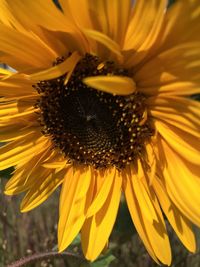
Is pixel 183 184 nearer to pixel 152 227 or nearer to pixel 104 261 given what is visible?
pixel 152 227

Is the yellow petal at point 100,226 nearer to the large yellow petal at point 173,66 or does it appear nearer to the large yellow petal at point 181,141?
the large yellow petal at point 181,141

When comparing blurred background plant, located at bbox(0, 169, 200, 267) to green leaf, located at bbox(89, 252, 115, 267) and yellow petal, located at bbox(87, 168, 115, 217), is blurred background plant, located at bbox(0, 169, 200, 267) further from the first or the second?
yellow petal, located at bbox(87, 168, 115, 217)

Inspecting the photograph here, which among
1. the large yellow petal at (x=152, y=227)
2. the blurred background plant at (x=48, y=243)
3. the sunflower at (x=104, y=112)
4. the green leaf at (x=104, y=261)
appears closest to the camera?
the sunflower at (x=104, y=112)

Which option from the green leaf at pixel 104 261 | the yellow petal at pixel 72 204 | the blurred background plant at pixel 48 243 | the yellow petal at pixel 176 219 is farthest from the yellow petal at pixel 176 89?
the green leaf at pixel 104 261

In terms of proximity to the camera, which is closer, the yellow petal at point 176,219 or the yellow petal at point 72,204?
the yellow petal at point 176,219

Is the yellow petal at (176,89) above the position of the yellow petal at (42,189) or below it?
above

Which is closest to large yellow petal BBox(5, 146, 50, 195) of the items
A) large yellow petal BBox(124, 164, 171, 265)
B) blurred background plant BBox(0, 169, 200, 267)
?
blurred background plant BBox(0, 169, 200, 267)
